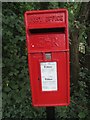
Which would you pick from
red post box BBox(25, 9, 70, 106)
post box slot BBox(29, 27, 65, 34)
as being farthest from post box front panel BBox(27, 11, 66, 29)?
post box slot BBox(29, 27, 65, 34)

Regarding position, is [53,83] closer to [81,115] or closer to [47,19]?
[47,19]

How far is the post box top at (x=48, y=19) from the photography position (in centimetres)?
257

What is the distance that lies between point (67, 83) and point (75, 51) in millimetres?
1402

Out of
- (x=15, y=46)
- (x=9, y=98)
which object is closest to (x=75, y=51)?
(x=15, y=46)

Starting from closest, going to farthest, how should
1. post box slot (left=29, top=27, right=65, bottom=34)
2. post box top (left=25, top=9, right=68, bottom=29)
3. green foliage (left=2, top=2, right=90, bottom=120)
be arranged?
post box top (left=25, top=9, right=68, bottom=29), post box slot (left=29, top=27, right=65, bottom=34), green foliage (left=2, top=2, right=90, bottom=120)

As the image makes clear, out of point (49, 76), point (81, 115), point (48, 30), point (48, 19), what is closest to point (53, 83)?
point (49, 76)

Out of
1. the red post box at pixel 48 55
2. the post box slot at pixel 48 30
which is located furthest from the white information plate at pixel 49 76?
the post box slot at pixel 48 30

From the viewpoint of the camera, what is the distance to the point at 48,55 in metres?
2.66

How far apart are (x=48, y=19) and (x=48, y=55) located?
0.39 m

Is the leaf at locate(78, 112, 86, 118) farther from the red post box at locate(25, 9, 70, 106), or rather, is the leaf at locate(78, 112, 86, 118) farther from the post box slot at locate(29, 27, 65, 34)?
the post box slot at locate(29, 27, 65, 34)

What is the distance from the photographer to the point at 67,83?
2.75 m

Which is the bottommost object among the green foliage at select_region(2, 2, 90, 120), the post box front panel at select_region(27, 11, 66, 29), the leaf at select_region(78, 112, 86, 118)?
the leaf at select_region(78, 112, 86, 118)

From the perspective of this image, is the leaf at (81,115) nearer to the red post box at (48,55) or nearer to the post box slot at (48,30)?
the red post box at (48,55)

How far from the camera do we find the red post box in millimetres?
2598
